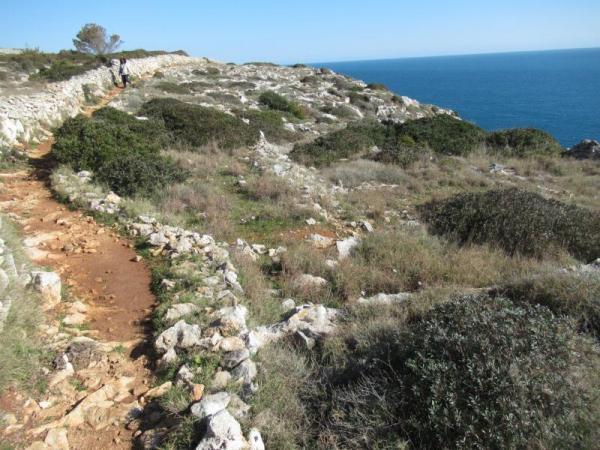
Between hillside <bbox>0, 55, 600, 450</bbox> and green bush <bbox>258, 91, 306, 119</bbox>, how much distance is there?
11967 mm

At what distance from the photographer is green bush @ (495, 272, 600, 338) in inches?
189

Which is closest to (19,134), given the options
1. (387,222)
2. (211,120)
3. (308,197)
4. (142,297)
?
(211,120)

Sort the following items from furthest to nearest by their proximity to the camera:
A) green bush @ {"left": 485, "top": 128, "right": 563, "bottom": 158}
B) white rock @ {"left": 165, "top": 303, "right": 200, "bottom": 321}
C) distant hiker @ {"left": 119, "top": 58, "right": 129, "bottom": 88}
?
distant hiker @ {"left": 119, "top": 58, "right": 129, "bottom": 88} < green bush @ {"left": 485, "top": 128, "right": 563, "bottom": 158} < white rock @ {"left": 165, "top": 303, "right": 200, "bottom": 321}

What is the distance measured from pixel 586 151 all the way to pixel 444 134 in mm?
6411

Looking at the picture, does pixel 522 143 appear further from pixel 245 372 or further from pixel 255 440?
pixel 255 440

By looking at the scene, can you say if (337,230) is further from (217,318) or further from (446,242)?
(217,318)

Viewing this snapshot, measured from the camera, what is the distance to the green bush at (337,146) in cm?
1603

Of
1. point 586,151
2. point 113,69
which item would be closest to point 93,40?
point 113,69

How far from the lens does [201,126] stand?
1652 centimetres

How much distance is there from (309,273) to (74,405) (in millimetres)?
4092

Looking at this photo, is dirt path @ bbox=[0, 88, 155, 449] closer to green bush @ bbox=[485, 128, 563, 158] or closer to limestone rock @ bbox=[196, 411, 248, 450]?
limestone rock @ bbox=[196, 411, 248, 450]

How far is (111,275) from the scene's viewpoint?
586 centimetres

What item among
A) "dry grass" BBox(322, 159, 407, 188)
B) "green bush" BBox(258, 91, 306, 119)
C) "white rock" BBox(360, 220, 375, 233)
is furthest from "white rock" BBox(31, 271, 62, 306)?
"green bush" BBox(258, 91, 306, 119)

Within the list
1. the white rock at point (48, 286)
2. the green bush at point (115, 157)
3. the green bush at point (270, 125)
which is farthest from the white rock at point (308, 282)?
the green bush at point (270, 125)
